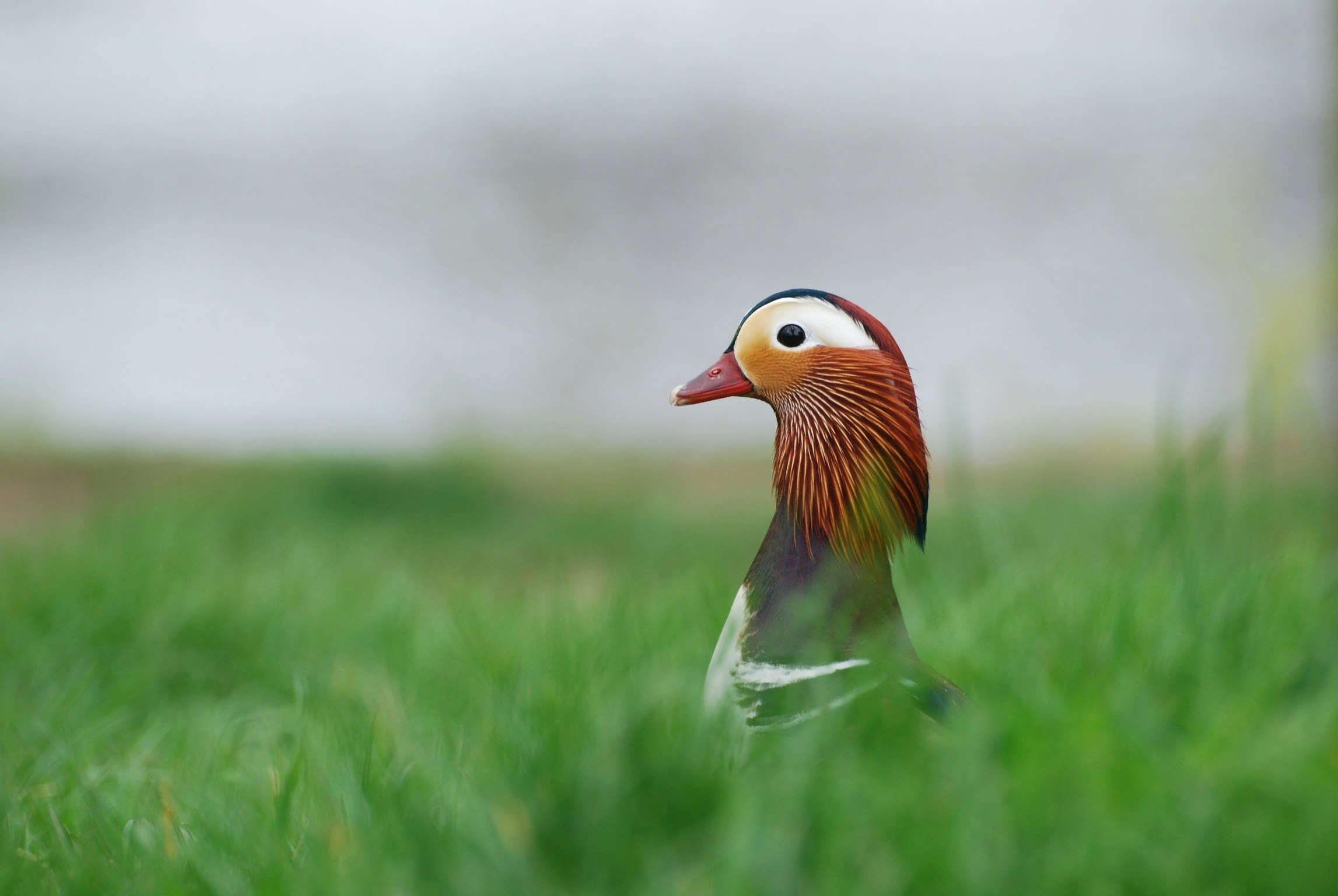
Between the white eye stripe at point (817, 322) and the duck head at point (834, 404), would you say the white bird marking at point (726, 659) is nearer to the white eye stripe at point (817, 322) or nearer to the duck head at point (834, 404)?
the duck head at point (834, 404)

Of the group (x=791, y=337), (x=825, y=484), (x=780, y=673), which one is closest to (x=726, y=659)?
(x=780, y=673)

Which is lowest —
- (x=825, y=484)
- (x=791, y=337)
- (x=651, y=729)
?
(x=651, y=729)

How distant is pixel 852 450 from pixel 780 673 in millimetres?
264

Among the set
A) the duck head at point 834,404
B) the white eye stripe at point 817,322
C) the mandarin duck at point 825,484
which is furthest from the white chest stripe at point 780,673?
the white eye stripe at point 817,322

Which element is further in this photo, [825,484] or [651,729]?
[825,484]

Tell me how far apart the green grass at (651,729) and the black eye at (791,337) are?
39cm

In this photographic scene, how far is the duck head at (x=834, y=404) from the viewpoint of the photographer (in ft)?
3.74

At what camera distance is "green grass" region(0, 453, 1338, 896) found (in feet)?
2.90

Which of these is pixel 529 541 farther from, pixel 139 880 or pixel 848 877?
pixel 848 877

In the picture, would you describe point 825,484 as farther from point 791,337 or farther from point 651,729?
point 651,729

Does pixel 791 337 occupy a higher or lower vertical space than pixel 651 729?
higher

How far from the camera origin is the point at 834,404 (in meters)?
1.15

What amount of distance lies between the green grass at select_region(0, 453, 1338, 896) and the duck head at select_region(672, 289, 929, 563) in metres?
0.21

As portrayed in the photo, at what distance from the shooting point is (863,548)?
1.13 metres
